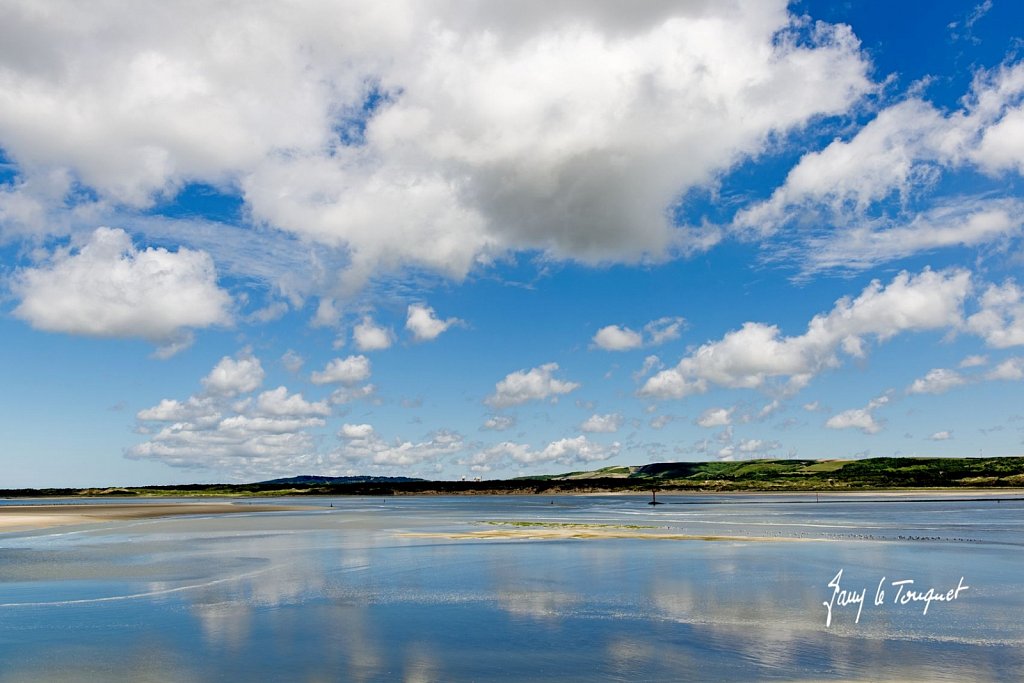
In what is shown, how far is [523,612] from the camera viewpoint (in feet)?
83.7

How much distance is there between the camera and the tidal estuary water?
1830 cm

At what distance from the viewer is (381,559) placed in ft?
140

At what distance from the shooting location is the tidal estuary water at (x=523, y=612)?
60.0 ft

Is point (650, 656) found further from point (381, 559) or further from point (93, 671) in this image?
point (381, 559)

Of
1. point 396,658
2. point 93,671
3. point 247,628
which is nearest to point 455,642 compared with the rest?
point 396,658

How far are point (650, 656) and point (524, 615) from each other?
22.3 feet
